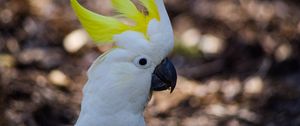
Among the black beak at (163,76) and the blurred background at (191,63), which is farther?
the blurred background at (191,63)

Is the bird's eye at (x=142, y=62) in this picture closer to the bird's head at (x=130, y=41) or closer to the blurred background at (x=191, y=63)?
the bird's head at (x=130, y=41)

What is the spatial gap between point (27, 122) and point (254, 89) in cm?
132

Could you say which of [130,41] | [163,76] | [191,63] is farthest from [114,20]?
[191,63]

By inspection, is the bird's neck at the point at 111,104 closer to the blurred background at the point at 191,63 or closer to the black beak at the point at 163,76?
the black beak at the point at 163,76

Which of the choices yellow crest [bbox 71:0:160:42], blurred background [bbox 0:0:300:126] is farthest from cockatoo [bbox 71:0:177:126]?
blurred background [bbox 0:0:300:126]

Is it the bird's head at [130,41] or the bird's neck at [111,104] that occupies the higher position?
the bird's head at [130,41]

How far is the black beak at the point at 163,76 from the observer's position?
117 inches

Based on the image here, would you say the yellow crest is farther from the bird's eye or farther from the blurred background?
the blurred background

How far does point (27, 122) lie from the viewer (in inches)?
180

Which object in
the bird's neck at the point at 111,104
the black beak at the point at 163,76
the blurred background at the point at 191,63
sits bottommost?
the blurred background at the point at 191,63

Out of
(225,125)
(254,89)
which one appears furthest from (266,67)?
(225,125)

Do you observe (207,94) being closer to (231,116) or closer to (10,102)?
(231,116)

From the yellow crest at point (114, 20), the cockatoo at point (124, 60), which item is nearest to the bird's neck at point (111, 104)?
the cockatoo at point (124, 60)

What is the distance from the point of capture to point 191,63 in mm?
5090
